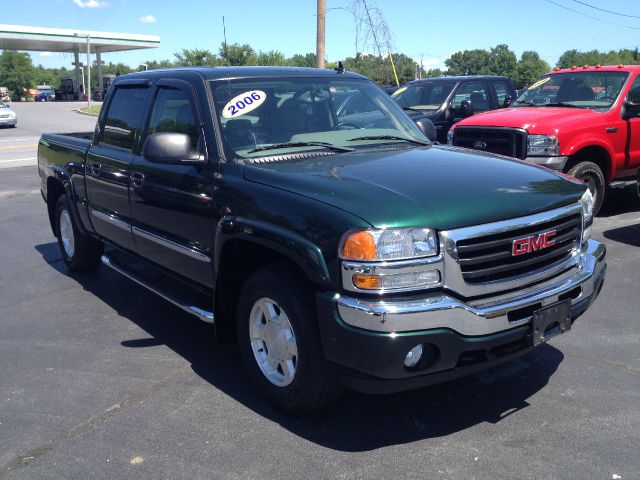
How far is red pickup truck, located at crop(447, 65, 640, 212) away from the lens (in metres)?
8.16

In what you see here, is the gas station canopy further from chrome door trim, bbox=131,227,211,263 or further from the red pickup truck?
chrome door trim, bbox=131,227,211,263

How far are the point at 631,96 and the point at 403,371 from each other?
7403mm

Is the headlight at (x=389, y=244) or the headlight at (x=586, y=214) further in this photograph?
the headlight at (x=586, y=214)

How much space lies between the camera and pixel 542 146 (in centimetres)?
813

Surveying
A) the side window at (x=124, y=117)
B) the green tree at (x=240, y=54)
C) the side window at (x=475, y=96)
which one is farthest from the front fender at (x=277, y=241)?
the green tree at (x=240, y=54)

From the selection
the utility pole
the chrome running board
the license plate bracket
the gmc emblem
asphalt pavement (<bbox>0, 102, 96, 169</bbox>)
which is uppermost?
the utility pole

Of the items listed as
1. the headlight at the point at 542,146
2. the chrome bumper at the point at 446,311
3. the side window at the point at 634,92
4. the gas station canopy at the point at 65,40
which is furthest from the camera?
the gas station canopy at the point at 65,40

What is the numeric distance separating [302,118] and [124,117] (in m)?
1.74

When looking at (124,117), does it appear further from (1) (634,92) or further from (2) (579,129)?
(1) (634,92)

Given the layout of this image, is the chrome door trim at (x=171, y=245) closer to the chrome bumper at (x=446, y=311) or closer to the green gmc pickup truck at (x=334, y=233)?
the green gmc pickup truck at (x=334, y=233)

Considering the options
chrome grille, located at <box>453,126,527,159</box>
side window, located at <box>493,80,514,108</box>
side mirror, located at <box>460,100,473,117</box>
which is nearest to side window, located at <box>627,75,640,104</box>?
chrome grille, located at <box>453,126,527,159</box>

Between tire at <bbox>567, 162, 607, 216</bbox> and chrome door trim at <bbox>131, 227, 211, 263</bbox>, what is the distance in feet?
17.9

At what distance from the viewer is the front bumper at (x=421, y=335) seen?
3.06 meters

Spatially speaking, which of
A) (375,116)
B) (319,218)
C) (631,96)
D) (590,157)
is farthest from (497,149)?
(319,218)
